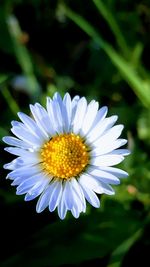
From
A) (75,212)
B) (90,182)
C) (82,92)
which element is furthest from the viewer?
(82,92)

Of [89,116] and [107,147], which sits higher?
[89,116]

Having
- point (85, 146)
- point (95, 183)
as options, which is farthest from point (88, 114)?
point (95, 183)

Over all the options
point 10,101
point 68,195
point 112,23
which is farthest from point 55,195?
point 112,23

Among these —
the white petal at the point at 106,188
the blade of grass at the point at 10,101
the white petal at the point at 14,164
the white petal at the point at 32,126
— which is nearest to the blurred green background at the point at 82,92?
the blade of grass at the point at 10,101

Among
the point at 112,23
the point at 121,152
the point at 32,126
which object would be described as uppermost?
the point at 112,23

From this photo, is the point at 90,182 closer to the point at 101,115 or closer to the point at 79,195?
the point at 79,195

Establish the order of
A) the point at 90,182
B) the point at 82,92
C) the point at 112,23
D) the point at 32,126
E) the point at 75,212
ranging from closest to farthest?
the point at 75,212
the point at 90,182
the point at 32,126
the point at 112,23
the point at 82,92

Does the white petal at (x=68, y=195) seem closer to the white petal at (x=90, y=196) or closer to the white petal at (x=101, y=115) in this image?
the white petal at (x=90, y=196)
